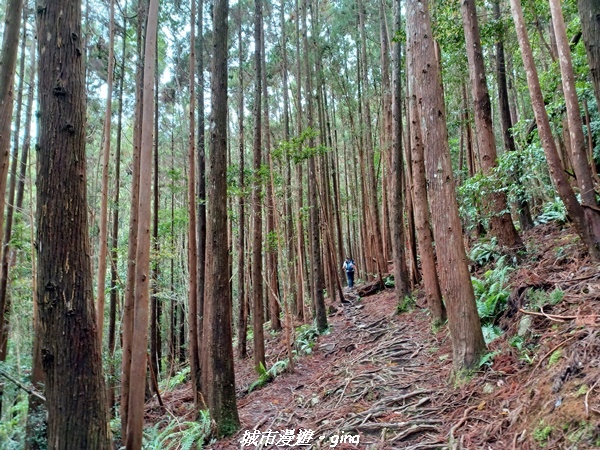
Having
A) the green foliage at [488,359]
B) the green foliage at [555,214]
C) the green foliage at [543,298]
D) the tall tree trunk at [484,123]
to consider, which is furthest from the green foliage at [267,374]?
the green foliage at [555,214]

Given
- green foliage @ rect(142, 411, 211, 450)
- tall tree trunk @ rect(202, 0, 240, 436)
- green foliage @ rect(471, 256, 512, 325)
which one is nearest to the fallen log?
green foliage @ rect(471, 256, 512, 325)

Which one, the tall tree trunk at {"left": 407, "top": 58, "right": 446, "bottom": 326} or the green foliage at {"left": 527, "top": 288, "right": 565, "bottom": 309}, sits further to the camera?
the tall tree trunk at {"left": 407, "top": 58, "right": 446, "bottom": 326}

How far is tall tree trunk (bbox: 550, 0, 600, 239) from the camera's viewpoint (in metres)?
4.37

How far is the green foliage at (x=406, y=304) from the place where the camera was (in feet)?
28.1

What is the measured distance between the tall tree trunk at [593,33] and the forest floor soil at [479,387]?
84.2 inches

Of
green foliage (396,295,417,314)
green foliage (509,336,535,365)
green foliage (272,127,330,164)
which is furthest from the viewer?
green foliage (396,295,417,314)

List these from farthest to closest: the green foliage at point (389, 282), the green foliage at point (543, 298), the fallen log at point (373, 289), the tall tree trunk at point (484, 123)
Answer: the fallen log at point (373, 289)
the green foliage at point (389, 282)
the tall tree trunk at point (484, 123)
the green foliage at point (543, 298)

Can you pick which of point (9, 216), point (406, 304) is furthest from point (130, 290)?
point (406, 304)

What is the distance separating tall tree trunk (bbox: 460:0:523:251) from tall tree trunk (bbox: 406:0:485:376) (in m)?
2.39

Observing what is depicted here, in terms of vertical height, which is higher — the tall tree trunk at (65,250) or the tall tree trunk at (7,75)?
the tall tree trunk at (7,75)

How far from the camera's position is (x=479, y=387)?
3.79m

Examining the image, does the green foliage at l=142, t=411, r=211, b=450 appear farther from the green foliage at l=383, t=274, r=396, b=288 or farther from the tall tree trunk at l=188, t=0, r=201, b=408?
the green foliage at l=383, t=274, r=396, b=288

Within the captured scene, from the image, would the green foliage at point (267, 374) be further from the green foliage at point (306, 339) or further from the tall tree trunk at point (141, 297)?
the tall tree trunk at point (141, 297)

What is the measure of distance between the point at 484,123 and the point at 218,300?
17.3 ft
